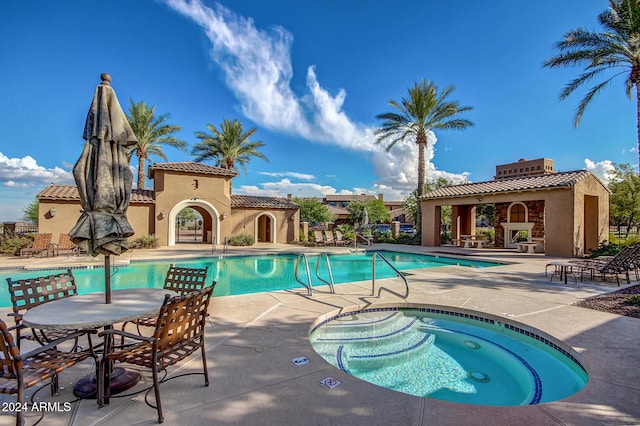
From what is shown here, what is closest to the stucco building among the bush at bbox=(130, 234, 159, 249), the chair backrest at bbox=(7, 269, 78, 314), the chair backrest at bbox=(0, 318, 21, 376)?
the bush at bbox=(130, 234, 159, 249)

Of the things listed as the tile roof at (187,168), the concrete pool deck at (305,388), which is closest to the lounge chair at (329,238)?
the tile roof at (187,168)

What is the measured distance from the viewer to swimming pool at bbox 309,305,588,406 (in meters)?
3.65

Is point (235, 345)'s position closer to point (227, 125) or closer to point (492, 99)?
point (492, 99)

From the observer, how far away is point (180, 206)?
67.3ft

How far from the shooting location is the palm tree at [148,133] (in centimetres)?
2273

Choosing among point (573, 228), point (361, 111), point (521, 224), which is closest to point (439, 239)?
point (521, 224)

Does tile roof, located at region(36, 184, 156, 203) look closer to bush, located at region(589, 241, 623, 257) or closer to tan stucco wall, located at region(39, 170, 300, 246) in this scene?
tan stucco wall, located at region(39, 170, 300, 246)

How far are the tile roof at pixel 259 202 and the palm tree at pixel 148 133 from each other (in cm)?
656

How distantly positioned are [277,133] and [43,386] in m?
26.7

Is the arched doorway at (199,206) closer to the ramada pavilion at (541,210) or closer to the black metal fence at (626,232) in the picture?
the ramada pavilion at (541,210)

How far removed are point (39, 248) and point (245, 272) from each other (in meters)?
10.3

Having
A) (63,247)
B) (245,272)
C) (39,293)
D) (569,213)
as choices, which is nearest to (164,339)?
(39,293)

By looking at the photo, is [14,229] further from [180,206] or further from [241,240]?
[241,240]

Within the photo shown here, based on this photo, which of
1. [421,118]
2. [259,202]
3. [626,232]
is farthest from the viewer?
[626,232]
